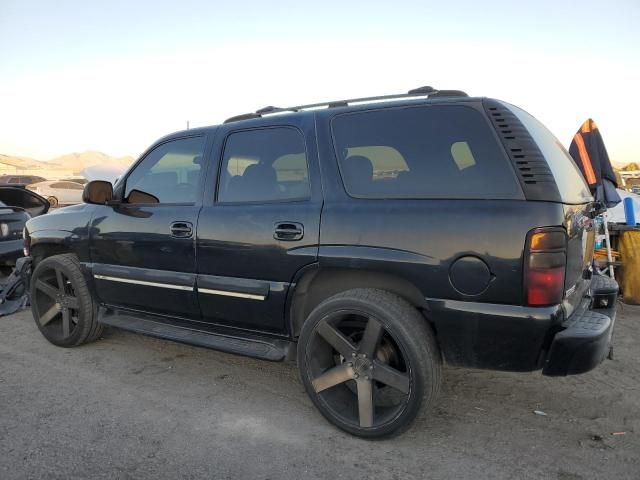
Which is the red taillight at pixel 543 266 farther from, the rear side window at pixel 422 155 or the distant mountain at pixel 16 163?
the distant mountain at pixel 16 163

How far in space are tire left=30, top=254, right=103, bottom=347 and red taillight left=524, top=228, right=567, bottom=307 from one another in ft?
11.2

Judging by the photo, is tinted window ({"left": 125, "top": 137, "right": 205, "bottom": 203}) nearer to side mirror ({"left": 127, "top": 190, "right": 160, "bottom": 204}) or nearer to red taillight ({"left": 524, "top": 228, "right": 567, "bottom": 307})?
side mirror ({"left": 127, "top": 190, "right": 160, "bottom": 204})

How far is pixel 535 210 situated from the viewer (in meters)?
2.28

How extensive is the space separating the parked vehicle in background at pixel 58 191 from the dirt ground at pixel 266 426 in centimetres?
1914

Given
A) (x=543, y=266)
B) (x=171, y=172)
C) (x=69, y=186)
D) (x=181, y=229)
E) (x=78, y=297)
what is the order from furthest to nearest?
(x=69, y=186) < (x=78, y=297) < (x=171, y=172) < (x=181, y=229) < (x=543, y=266)

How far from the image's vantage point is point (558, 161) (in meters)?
2.78

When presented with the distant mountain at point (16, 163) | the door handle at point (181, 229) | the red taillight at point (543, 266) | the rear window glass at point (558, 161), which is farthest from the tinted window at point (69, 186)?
the distant mountain at point (16, 163)

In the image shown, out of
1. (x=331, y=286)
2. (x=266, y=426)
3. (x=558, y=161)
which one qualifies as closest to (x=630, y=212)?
(x=558, y=161)


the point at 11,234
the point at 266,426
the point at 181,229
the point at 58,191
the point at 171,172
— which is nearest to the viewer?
the point at 266,426

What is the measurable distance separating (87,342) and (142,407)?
1.48 meters

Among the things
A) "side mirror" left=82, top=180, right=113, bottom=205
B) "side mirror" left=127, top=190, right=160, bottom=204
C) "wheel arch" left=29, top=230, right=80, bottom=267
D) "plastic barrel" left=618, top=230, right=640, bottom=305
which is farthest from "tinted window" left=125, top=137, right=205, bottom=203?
"plastic barrel" left=618, top=230, right=640, bottom=305

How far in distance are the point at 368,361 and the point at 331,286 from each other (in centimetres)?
52

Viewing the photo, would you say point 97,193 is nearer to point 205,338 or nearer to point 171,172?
point 171,172

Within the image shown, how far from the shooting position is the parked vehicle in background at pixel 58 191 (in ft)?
68.1
